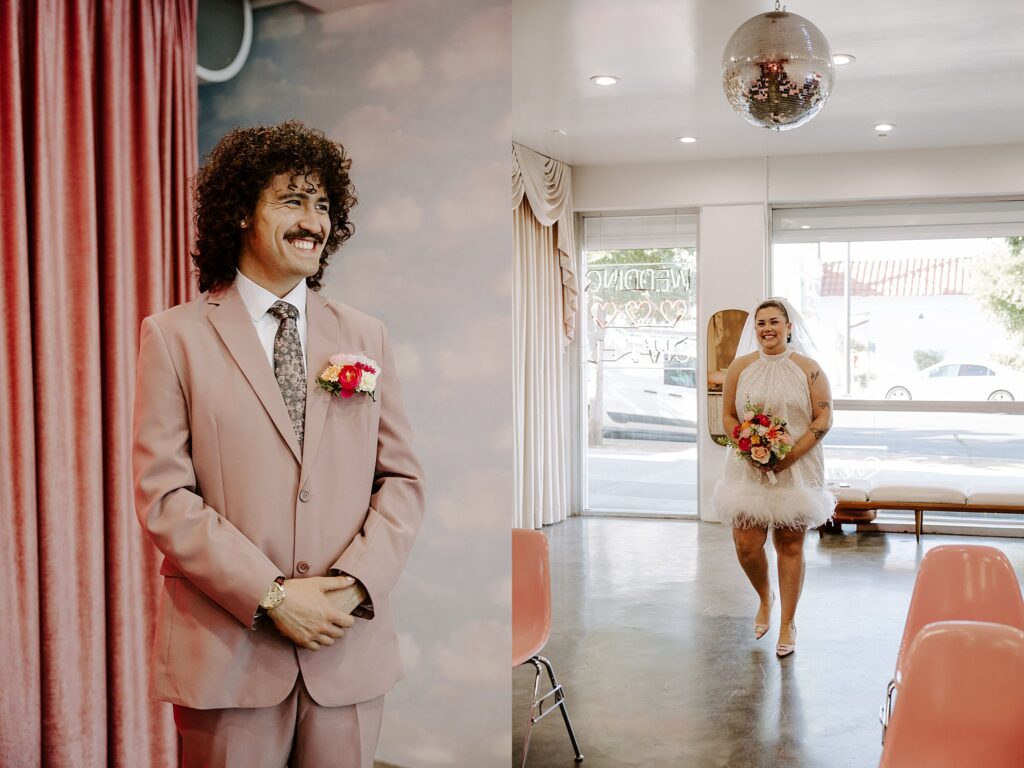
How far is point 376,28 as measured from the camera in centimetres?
271

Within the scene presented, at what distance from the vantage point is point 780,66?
2.40m

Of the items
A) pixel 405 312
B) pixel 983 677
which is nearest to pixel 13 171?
pixel 405 312

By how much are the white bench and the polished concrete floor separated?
178 mm

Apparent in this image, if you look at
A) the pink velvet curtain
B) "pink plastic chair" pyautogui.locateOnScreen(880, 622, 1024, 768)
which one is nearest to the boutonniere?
the pink velvet curtain

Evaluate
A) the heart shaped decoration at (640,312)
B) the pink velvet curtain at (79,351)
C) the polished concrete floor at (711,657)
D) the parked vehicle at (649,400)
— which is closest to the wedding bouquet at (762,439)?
the polished concrete floor at (711,657)

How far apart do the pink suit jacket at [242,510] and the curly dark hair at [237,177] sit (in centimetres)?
9

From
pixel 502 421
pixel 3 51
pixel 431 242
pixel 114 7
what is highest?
pixel 114 7

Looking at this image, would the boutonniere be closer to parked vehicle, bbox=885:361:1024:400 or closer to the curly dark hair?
the curly dark hair

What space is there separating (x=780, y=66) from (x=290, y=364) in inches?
58.5

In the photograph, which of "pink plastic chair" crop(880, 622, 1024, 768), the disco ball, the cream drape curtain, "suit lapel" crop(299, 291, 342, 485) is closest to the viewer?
"suit lapel" crop(299, 291, 342, 485)

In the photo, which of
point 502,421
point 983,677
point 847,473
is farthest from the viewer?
point 847,473

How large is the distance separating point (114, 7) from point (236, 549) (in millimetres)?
1665

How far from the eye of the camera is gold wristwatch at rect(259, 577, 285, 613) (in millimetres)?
1551

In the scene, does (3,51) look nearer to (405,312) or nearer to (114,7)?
(114,7)
